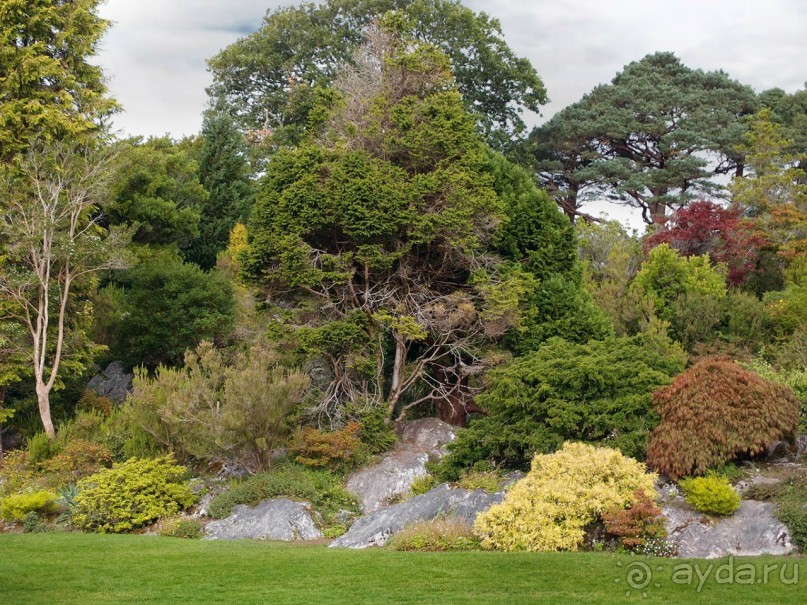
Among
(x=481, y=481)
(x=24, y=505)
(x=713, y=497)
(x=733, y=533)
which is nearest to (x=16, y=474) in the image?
(x=24, y=505)

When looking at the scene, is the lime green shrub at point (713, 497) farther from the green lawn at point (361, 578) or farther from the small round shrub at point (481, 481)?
the small round shrub at point (481, 481)

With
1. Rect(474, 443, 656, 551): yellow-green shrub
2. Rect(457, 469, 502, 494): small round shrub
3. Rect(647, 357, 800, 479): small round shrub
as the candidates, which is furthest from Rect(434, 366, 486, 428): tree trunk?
Rect(474, 443, 656, 551): yellow-green shrub

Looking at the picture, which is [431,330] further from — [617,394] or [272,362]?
[617,394]

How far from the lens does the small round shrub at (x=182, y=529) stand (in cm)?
1312

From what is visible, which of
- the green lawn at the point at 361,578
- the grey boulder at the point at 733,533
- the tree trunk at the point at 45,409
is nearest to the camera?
the green lawn at the point at 361,578

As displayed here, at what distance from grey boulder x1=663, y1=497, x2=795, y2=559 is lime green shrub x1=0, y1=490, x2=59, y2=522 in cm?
1016

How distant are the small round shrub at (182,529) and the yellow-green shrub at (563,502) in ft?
16.2

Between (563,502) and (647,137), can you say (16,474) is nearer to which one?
(563,502)

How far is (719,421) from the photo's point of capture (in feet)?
37.7

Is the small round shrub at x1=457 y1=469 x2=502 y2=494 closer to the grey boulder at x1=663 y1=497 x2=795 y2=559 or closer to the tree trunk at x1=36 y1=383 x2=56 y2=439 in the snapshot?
the grey boulder at x1=663 y1=497 x2=795 y2=559

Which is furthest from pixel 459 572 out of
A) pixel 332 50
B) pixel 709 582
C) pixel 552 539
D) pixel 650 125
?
pixel 650 125

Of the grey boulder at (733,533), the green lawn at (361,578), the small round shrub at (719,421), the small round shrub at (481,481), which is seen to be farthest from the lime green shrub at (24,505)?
the grey boulder at (733,533)

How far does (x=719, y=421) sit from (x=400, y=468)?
612cm

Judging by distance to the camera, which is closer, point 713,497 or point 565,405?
point 713,497
